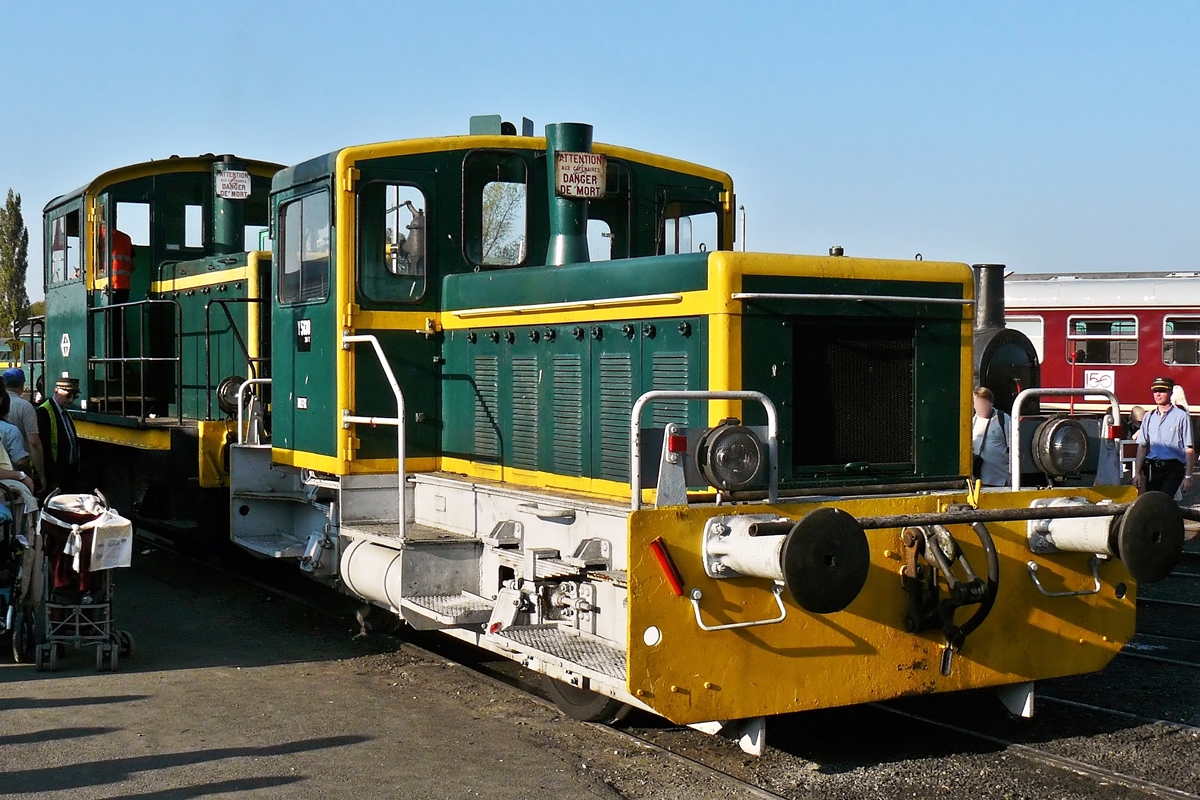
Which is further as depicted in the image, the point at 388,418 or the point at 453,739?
the point at 388,418

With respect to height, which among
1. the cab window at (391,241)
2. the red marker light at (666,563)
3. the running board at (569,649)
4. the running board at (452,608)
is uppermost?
the cab window at (391,241)

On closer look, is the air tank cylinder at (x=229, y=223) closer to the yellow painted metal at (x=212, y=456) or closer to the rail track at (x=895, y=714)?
the yellow painted metal at (x=212, y=456)

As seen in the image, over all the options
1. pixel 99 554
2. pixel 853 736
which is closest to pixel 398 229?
pixel 99 554

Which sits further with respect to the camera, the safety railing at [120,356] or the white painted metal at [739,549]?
the safety railing at [120,356]

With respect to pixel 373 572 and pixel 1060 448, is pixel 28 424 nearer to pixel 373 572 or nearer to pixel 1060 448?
pixel 373 572

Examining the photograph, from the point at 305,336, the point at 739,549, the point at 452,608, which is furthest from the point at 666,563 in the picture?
the point at 305,336

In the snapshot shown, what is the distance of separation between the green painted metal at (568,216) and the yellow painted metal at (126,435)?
466 cm

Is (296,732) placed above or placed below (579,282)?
below

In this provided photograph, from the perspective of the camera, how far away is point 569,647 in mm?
5582

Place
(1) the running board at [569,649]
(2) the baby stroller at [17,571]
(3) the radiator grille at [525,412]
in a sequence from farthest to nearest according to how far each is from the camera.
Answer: (2) the baby stroller at [17,571], (3) the radiator grille at [525,412], (1) the running board at [569,649]

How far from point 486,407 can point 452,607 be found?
1.28 meters

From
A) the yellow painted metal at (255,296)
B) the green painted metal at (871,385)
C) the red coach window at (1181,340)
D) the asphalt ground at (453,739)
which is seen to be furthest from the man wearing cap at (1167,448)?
the yellow painted metal at (255,296)

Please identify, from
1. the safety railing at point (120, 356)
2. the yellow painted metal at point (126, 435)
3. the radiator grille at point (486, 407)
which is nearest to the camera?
the radiator grille at point (486, 407)

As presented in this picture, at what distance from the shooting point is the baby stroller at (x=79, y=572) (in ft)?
23.0
